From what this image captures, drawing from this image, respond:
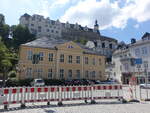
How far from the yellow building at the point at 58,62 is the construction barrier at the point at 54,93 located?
21.1 metres

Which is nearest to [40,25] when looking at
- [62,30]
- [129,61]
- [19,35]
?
[62,30]

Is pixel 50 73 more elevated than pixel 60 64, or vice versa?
pixel 60 64

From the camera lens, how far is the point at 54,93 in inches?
394

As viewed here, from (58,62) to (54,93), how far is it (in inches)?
1014

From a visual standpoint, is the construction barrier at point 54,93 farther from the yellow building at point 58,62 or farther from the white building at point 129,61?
the white building at point 129,61

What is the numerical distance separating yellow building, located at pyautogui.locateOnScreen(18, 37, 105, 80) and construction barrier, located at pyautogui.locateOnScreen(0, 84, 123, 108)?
21.1 meters

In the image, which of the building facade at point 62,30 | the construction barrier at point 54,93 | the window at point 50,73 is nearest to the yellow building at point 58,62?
the window at point 50,73

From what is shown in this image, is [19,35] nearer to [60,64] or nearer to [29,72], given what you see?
[60,64]

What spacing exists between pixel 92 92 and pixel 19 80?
2267 cm

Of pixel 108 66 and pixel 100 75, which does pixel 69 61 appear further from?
pixel 108 66

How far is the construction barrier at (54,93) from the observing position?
349 inches

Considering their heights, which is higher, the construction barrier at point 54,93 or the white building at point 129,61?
the white building at point 129,61

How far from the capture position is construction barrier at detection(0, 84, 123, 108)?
8.88 meters

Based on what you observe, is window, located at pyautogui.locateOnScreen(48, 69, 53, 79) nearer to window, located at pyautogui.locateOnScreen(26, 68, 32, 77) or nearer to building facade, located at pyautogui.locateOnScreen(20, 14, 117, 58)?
window, located at pyautogui.locateOnScreen(26, 68, 32, 77)
